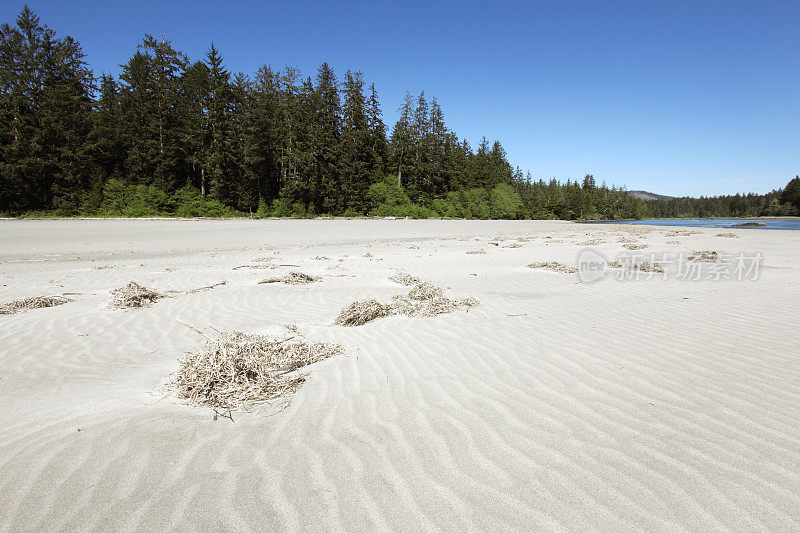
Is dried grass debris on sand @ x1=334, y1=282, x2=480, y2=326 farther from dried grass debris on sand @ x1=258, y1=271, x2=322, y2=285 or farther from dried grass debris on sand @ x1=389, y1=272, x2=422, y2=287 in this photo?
dried grass debris on sand @ x1=258, y1=271, x2=322, y2=285

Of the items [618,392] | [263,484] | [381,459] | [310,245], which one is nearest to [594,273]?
[618,392]

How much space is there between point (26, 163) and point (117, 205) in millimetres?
6891

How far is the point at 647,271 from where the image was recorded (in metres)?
8.82

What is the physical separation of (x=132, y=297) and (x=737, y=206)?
522 ft

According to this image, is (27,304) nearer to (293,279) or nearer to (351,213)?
(293,279)

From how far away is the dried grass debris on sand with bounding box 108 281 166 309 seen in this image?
549 cm

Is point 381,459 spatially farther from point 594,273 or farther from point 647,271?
point 647,271

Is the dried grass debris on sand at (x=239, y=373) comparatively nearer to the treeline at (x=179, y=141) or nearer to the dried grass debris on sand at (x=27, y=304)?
the dried grass debris on sand at (x=27, y=304)

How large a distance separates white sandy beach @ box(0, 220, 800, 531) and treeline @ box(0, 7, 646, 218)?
105 ft

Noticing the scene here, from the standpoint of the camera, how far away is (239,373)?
9.73ft

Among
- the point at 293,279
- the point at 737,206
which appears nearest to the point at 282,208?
the point at 293,279

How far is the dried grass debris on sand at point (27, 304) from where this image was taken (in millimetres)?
5172

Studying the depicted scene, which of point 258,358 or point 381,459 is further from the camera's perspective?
point 258,358

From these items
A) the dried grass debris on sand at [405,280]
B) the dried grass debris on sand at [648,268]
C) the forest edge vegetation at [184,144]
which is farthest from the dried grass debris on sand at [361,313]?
the forest edge vegetation at [184,144]
